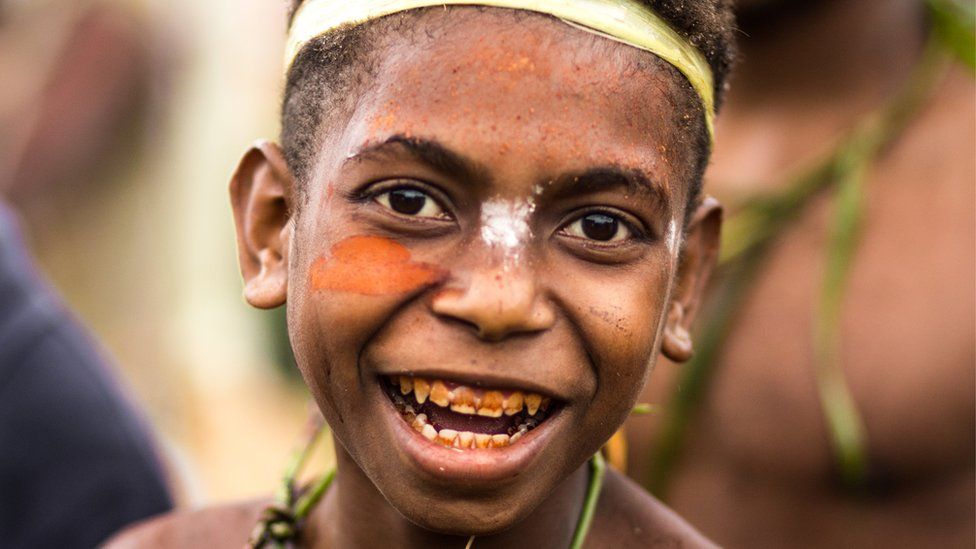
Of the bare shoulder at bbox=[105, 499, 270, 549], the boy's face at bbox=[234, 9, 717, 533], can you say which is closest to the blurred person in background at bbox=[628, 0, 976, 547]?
the bare shoulder at bbox=[105, 499, 270, 549]

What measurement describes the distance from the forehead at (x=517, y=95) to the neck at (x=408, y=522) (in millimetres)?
570

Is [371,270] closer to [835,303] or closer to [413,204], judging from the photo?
[413,204]

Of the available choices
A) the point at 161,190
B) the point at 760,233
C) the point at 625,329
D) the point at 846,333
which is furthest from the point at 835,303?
the point at 161,190

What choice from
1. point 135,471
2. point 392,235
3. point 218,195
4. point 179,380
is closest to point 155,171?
point 218,195

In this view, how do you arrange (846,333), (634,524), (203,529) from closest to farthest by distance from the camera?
(634,524)
(203,529)
(846,333)

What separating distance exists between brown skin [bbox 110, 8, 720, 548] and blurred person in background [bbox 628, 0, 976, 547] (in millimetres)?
1177

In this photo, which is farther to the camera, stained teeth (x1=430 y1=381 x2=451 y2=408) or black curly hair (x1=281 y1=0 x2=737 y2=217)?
black curly hair (x1=281 y1=0 x2=737 y2=217)

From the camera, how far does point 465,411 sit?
191 centimetres

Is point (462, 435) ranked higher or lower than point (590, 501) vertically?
higher

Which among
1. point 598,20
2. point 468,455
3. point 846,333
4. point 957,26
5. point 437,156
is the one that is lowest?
point 468,455

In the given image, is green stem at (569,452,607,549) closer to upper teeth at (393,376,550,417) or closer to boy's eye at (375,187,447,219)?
upper teeth at (393,376,550,417)

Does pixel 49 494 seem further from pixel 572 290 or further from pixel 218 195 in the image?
pixel 218 195

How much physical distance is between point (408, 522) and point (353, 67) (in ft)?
2.35

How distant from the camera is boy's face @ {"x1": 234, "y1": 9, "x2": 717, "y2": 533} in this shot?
1.89 m
